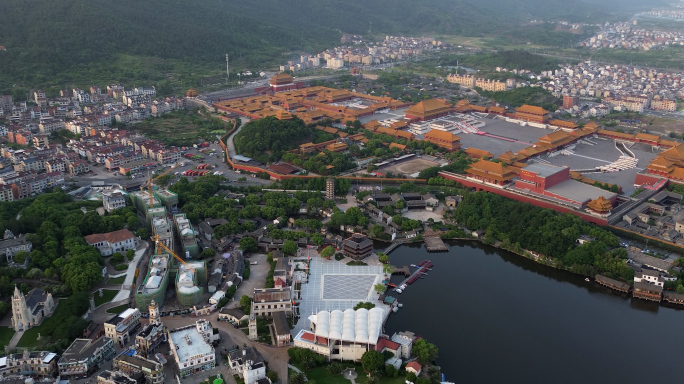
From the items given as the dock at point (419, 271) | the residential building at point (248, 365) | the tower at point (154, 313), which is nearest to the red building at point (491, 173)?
the dock at point (419, 271)

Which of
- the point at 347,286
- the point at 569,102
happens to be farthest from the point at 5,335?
the point at 569,102

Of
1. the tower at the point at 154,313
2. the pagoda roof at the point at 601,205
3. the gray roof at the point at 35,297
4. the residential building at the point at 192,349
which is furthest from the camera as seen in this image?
the pagoda roof at the point at 601,205

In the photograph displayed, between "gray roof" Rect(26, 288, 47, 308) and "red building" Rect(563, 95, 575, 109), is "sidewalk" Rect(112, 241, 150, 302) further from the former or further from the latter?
"red building" Rect(563, 95, 575, 109)

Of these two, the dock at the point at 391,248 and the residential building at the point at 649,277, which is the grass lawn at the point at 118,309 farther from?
the residential building at the point at 649,277

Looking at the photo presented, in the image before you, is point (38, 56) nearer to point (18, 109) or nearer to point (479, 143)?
point (18, 109)

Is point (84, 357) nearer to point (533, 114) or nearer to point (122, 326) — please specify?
point (122, 326)

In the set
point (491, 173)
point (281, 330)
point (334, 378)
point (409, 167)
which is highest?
point (491, 173)

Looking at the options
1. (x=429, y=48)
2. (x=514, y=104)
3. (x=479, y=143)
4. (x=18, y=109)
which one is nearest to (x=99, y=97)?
(x=18, y=109)
